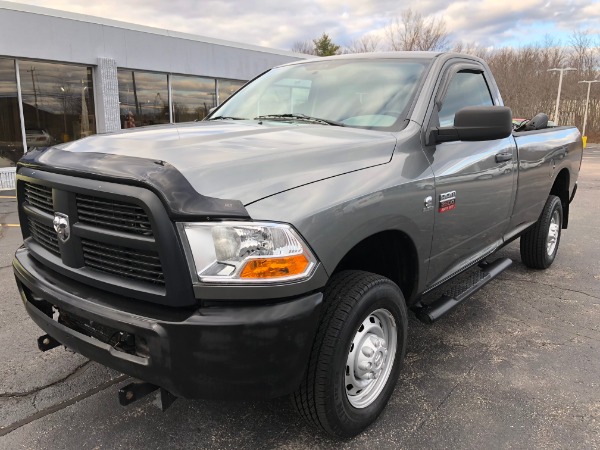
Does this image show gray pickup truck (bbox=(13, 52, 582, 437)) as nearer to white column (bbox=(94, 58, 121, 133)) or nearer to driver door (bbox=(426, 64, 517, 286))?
driver door (bbox=(426, 64, 517, 286))

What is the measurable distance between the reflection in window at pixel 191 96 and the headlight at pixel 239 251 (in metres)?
15.0

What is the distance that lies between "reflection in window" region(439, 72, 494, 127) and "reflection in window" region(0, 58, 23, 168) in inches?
468

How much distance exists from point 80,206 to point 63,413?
4.12 feet

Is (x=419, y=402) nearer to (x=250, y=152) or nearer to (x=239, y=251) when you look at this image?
(x=239, y=251)

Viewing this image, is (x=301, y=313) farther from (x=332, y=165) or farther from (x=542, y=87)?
(x=542, y=87)

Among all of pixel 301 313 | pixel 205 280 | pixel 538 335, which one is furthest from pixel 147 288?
pixel 538 335

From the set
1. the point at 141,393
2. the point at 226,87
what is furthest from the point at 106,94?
the point at 141,393

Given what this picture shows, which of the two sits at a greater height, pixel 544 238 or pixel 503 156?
pixel 503 156

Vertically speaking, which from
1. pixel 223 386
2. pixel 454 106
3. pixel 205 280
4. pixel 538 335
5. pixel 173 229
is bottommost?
pixel 538 335

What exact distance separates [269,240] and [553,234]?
4.56 meters

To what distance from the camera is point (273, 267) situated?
188cm

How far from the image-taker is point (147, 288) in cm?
195

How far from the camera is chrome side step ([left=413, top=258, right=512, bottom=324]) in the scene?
9.80ft

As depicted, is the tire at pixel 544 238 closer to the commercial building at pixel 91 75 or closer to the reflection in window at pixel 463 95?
the reflection in window at pixel 463 95
